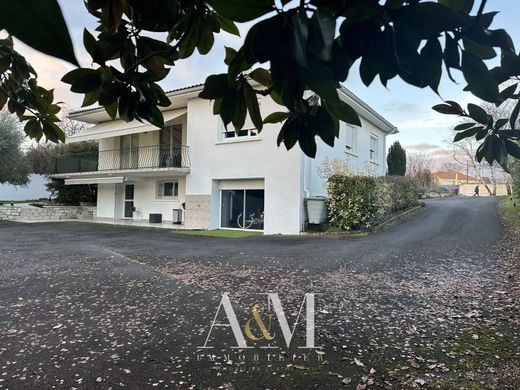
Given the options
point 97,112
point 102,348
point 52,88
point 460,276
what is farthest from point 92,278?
point 97,112

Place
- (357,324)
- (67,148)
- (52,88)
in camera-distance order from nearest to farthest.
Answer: (52,88) < (357,324) < (67,148)

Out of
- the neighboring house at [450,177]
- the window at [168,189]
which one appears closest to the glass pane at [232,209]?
the window at [168,189]

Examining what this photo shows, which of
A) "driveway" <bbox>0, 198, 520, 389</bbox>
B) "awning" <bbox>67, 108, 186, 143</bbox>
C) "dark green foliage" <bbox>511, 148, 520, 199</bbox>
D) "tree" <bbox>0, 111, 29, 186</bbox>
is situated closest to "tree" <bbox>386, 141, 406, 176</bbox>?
"dark green foliage" <bbox>511, 148, 520, 199</bbox>

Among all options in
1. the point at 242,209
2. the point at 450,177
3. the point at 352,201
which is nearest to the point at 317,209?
the point at 352,201

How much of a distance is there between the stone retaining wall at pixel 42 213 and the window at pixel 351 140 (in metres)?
22.0

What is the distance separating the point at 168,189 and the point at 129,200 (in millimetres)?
4697

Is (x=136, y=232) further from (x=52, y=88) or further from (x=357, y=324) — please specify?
(x=52, y=88)

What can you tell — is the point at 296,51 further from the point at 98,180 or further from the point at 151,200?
the point at 98,180

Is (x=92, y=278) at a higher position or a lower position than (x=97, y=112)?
lower

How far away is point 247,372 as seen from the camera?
449 cm

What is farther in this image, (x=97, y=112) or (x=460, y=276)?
(x=97, y=112)

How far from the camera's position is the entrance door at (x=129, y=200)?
2933cm

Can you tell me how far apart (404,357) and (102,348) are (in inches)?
163

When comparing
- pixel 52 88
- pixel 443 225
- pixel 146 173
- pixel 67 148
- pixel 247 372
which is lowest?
pixel 247 372
